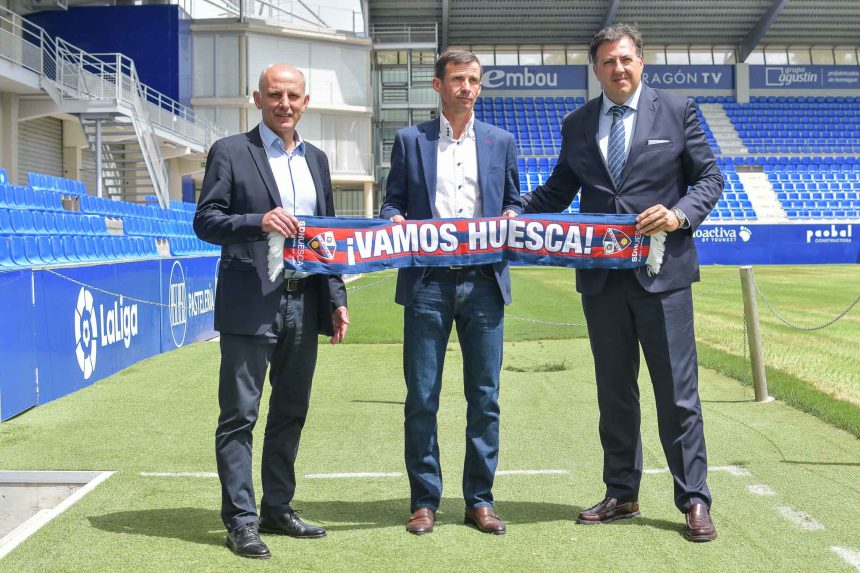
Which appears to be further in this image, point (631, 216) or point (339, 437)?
point (339, 437)

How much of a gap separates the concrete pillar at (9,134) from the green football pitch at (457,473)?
46.1ft

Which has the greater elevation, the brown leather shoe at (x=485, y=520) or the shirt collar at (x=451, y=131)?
the shirt collar at (x=451, y=131)

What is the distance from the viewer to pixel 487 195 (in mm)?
4309

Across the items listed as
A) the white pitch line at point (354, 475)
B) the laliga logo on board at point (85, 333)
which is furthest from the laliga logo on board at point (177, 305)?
the white pitch line at point (354, 475)

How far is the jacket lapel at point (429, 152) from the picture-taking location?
423cm

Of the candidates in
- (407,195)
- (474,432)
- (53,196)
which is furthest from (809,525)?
(53,196)

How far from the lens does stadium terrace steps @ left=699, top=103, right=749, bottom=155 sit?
41719 mm

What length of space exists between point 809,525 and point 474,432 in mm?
1516

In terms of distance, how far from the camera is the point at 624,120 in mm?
4344

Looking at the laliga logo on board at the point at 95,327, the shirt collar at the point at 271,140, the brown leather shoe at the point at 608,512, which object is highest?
the shirt collar at the point at 271,140

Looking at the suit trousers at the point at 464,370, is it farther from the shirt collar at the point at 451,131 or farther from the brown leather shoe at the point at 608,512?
the shirt collar at the point at 451,131

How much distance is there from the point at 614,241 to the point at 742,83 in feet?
142

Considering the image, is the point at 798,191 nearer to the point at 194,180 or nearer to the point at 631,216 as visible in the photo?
the point at 194,180

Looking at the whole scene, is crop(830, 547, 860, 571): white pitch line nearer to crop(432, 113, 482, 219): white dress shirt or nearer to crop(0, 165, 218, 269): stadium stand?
crop(432, 113, 482, 219): white dress shirt
